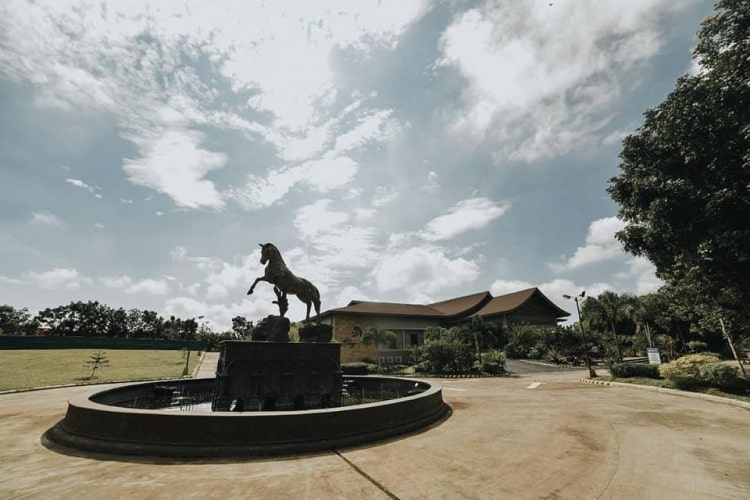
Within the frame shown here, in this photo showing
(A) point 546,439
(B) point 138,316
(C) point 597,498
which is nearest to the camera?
(C) point 597,498

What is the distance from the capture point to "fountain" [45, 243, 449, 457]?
6.10 m

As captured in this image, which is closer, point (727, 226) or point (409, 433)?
point (409, 433)

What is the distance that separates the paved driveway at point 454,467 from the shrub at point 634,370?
11589 mm

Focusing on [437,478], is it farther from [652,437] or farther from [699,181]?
[699,181]

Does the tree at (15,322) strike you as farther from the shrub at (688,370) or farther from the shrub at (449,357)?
the shrub at (688,370)

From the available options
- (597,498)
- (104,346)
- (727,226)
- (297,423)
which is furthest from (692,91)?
(104,346)

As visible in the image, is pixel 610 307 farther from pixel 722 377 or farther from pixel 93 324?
pixel 93 324

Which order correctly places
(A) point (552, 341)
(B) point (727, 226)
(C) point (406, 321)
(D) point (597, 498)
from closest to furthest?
(D) point (597, 498), (B) point (727, 226), (A) point (552, 341), (C) point (406, 321)

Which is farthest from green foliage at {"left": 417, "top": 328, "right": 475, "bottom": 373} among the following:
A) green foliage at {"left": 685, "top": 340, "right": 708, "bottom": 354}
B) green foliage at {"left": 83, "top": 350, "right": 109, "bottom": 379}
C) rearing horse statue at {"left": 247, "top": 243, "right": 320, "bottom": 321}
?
green foliage at {"left": 685, "top": 340, "right": 708, "bottom": 354}

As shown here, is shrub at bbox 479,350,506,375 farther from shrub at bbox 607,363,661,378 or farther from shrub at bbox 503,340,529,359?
shrub at bbox 503,340,529,359

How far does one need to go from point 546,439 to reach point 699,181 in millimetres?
13429

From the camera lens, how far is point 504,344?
130 feet

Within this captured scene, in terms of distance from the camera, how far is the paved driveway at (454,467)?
15.3 feet

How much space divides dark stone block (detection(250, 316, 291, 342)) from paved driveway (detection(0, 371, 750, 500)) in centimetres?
553
